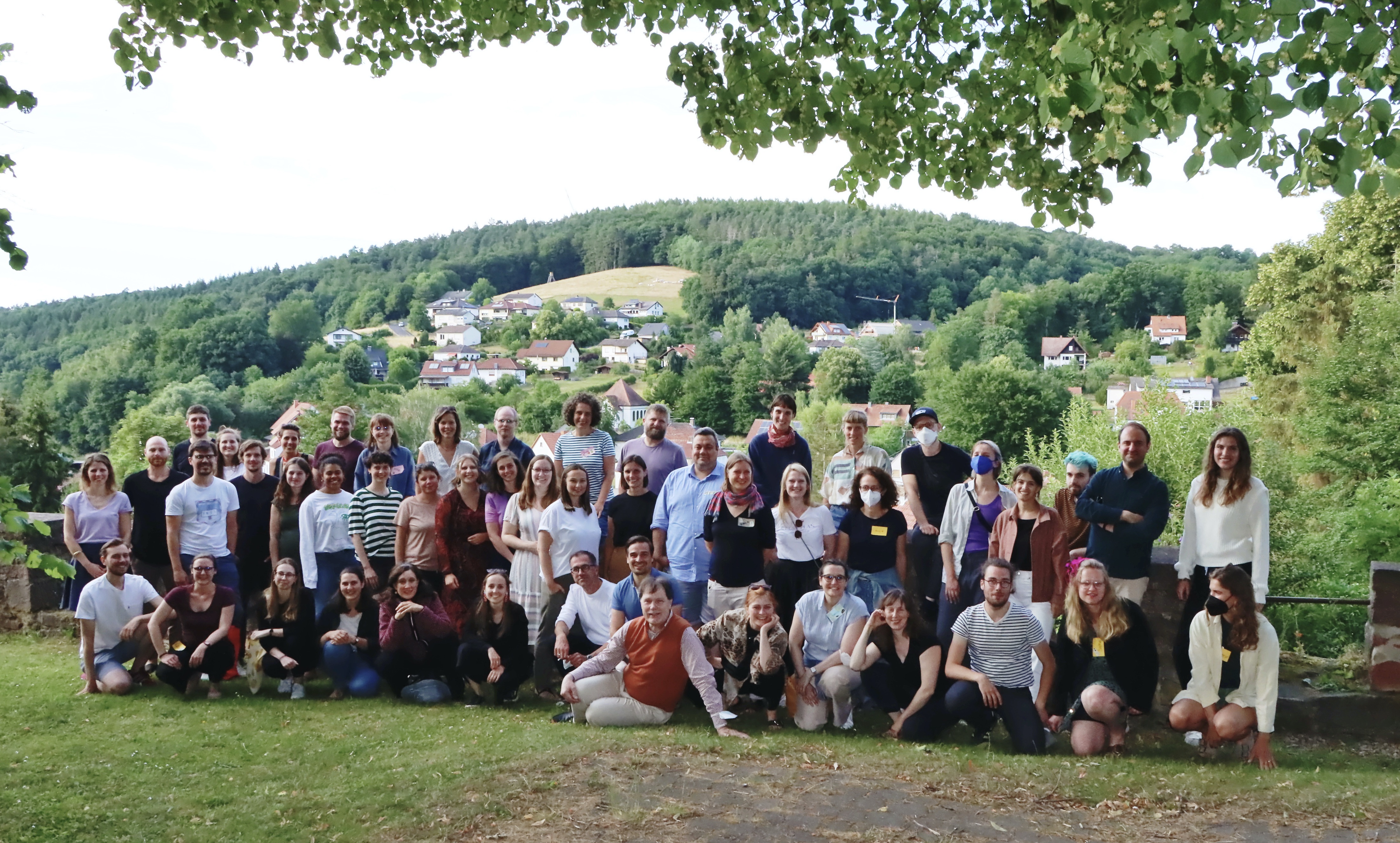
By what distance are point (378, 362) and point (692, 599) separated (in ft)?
375

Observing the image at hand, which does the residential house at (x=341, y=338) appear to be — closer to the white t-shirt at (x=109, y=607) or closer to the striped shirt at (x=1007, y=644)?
the white t-shirt at (x=109, y=607)

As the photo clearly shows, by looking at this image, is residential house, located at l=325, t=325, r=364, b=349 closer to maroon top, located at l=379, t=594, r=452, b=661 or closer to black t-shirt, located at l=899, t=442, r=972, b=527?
maroon top, located at l=379, t=594, r=452, b=661

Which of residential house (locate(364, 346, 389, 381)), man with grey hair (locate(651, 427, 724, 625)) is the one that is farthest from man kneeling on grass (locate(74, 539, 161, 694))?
residential house (locate(364, 346, 389, 381))

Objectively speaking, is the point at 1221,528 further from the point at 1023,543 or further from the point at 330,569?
the point at 330,569

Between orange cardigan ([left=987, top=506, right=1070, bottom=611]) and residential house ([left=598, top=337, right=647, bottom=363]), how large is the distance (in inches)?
4402

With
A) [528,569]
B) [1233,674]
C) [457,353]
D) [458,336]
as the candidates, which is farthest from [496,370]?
[1233,674]

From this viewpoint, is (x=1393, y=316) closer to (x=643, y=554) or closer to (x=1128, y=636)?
(x=1128, y=636)

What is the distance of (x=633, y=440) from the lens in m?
8.19

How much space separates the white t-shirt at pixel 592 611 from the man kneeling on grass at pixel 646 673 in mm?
482

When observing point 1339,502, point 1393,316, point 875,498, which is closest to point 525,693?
point 875,498

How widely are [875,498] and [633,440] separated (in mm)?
1837

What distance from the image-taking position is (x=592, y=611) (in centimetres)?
750

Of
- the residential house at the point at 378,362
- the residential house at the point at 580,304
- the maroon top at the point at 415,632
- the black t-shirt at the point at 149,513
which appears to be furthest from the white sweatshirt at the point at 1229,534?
the residential house at the point at 580,304

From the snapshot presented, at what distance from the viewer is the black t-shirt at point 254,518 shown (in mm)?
8367
